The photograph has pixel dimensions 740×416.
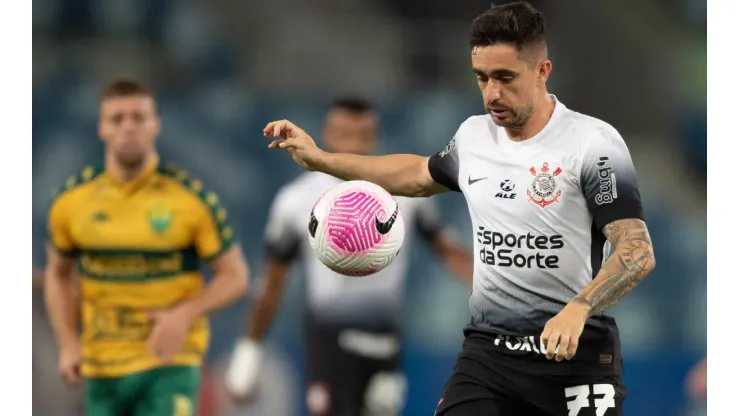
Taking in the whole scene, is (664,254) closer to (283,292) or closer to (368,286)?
(368,286)

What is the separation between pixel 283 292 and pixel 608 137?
3010 mm

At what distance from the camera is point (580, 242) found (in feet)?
14.0

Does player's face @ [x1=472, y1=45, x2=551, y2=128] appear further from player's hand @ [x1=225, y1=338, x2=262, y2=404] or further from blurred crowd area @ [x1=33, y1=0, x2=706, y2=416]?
player's hand @ [x1=225, y1=338, x2=262, y2=404]

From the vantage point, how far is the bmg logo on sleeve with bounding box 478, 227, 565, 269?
4.28m

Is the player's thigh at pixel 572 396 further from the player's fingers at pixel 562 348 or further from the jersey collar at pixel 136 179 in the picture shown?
the jersey collar at pixel 136 179

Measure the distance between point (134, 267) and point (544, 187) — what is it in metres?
3.15

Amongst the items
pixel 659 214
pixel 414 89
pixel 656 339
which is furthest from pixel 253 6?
pixel 656 339

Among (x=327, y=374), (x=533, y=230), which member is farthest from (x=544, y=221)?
(x=327, y=374)

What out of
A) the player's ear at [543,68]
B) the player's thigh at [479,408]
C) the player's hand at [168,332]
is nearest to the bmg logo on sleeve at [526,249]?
the player's thigh at [479,408]

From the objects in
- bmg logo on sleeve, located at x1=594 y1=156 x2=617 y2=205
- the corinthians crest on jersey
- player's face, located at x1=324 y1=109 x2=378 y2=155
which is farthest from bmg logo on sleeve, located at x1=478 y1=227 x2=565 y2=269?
player's face, located at x1=324 y1=109 x2=378 y2=155

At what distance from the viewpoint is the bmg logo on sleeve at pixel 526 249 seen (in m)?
4.28

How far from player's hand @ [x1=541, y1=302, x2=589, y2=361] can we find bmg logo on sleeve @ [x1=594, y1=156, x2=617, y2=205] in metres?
0.64

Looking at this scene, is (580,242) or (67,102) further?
(67,102)

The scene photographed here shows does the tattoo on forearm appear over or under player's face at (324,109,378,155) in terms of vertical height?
under
